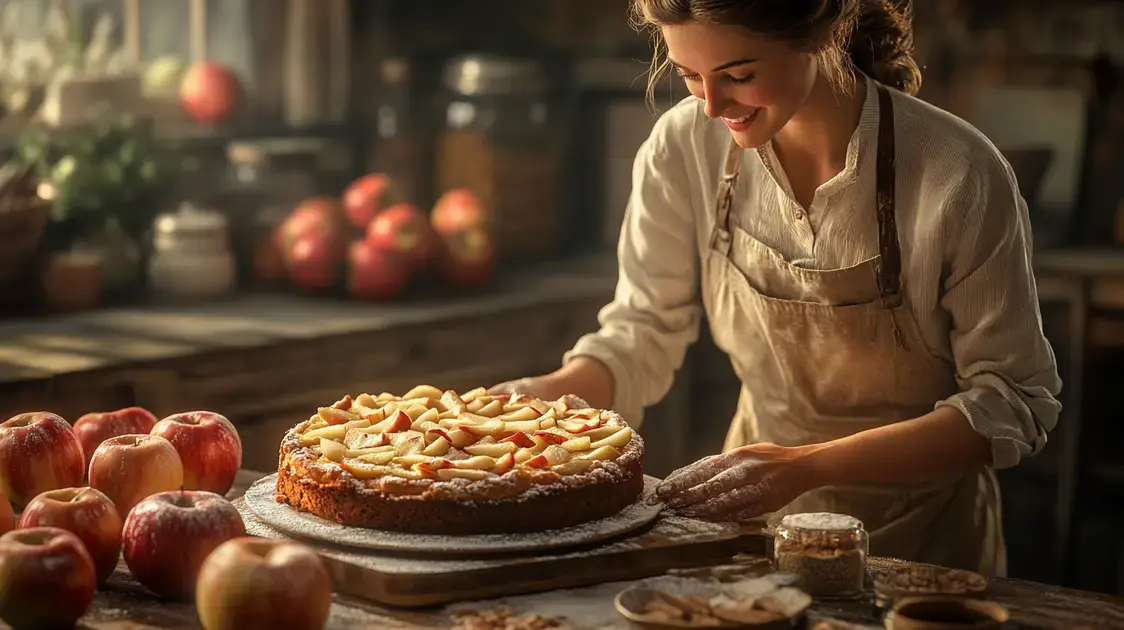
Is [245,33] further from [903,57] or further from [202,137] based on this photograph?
[903,57]

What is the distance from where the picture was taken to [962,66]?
415 cm

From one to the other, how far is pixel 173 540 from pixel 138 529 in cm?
5

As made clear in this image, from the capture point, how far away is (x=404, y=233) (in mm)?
3580

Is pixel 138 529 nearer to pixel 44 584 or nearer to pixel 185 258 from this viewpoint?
pixel 44 584

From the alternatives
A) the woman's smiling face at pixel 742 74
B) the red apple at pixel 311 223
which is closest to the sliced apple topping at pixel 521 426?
the woman's smiling face at pixel 742 74

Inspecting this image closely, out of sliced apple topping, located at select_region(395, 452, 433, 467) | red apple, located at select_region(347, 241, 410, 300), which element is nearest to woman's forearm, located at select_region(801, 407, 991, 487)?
sliced apple topping, located at select_region(395, 452, 433, 467)

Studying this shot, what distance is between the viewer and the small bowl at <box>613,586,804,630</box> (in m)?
1.37

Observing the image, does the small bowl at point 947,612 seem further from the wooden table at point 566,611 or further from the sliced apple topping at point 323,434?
the sliced apple topping at point 323,434

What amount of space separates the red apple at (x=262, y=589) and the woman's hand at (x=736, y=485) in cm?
52

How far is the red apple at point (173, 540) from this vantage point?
1508 mm

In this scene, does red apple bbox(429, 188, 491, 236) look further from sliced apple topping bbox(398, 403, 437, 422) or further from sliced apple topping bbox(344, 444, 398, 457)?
sliced apple topping bbox(344, 444, 398, 457)

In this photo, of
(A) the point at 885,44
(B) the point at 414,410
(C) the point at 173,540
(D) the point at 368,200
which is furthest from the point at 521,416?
(D) the point at 368,200

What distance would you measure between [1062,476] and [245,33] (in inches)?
98.8

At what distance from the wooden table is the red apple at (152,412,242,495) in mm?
286
